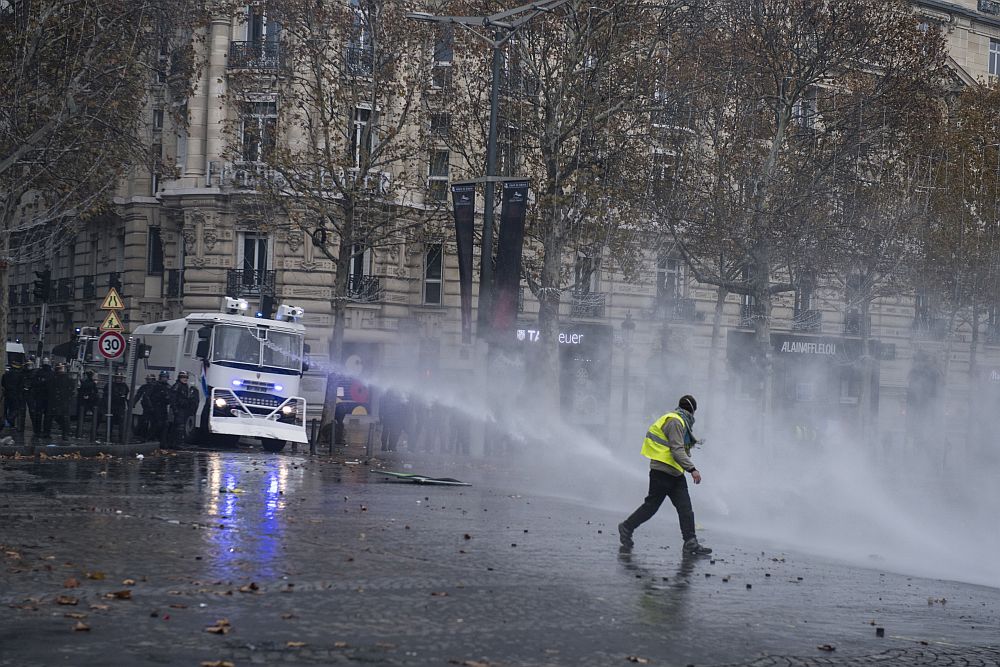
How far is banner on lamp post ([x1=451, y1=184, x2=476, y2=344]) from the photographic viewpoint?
26.2 meters

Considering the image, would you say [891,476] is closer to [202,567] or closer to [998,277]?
[998,277]

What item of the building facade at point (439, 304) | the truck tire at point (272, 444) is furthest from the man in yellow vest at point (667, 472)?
the building facade at point (439, 304)

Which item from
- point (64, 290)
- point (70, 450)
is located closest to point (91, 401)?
point (70, 450)

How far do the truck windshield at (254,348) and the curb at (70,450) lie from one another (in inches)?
162

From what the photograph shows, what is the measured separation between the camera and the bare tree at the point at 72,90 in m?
28.9

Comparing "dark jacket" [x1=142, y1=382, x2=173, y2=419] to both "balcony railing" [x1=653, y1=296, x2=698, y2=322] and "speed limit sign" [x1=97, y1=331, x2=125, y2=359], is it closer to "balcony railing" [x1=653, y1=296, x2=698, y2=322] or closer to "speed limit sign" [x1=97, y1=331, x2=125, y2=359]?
"speed limit sign" [x1=97, y1=331, x2=125, y2=359]

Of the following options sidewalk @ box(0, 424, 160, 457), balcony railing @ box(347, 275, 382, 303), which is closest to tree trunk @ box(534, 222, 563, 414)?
sidewalk @ box(0, 424, 160, 457)

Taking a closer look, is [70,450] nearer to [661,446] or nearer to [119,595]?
[661,446]

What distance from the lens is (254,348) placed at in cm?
3047

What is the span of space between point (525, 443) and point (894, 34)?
15.5 meters

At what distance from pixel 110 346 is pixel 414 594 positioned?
1810 cm

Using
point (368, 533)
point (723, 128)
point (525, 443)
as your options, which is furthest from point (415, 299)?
point (368, 533)

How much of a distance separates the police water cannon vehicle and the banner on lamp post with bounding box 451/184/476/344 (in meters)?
5.57

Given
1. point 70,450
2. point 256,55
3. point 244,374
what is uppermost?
point 256,55
